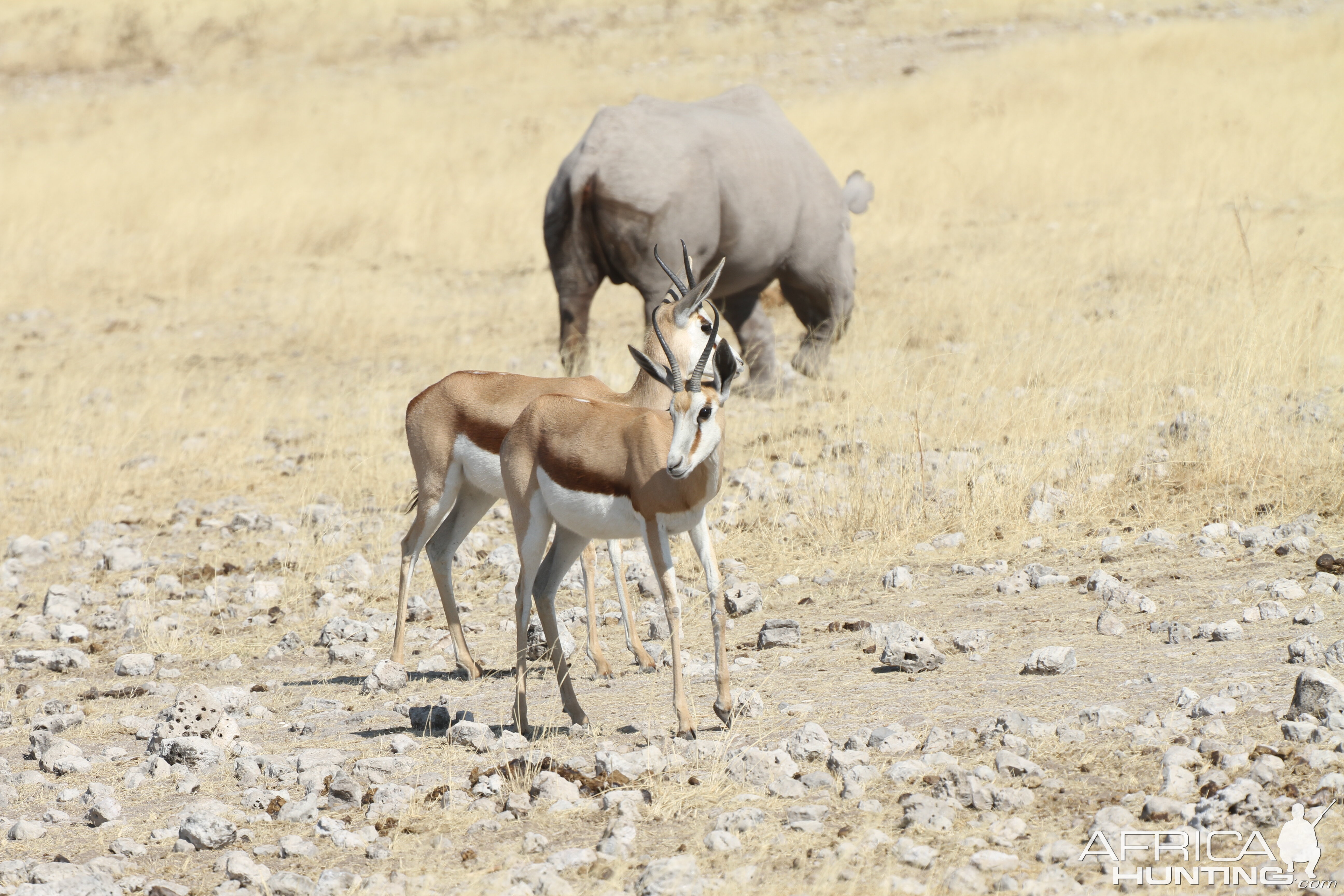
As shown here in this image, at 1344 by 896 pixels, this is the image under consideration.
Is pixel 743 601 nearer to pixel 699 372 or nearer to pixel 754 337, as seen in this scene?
pixel 699 372

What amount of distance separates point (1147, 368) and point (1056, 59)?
1723 centimetres

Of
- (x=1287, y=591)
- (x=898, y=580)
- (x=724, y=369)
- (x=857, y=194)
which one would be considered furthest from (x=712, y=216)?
(x=724, y=369)

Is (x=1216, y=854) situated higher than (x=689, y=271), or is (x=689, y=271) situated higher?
(x=689, y=271)

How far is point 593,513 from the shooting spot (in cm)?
524

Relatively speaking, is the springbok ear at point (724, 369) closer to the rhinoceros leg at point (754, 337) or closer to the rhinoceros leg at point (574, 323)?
the rhinoceros leg at point (574, 323)

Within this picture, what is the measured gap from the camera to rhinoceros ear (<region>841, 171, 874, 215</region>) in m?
12.7

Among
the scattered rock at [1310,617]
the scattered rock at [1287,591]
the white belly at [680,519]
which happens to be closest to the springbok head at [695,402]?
the white belly at [680,519]

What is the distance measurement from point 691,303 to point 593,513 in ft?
3.59

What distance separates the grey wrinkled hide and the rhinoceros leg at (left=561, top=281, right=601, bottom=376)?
0.01m

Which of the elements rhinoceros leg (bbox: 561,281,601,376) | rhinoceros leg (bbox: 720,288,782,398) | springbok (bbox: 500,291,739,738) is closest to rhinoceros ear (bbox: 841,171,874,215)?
rhinoceros leg (bbox: 720,288,782,398)

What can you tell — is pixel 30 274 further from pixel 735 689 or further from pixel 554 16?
pixel 554 16

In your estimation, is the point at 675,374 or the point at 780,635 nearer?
the point at 675,374

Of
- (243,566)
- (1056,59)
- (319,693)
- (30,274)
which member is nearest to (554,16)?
(1056,59)

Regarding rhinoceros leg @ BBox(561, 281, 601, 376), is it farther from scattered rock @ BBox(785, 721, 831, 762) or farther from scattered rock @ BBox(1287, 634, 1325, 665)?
scattered rock @ BBox(1287, 634, 1325, 665)
